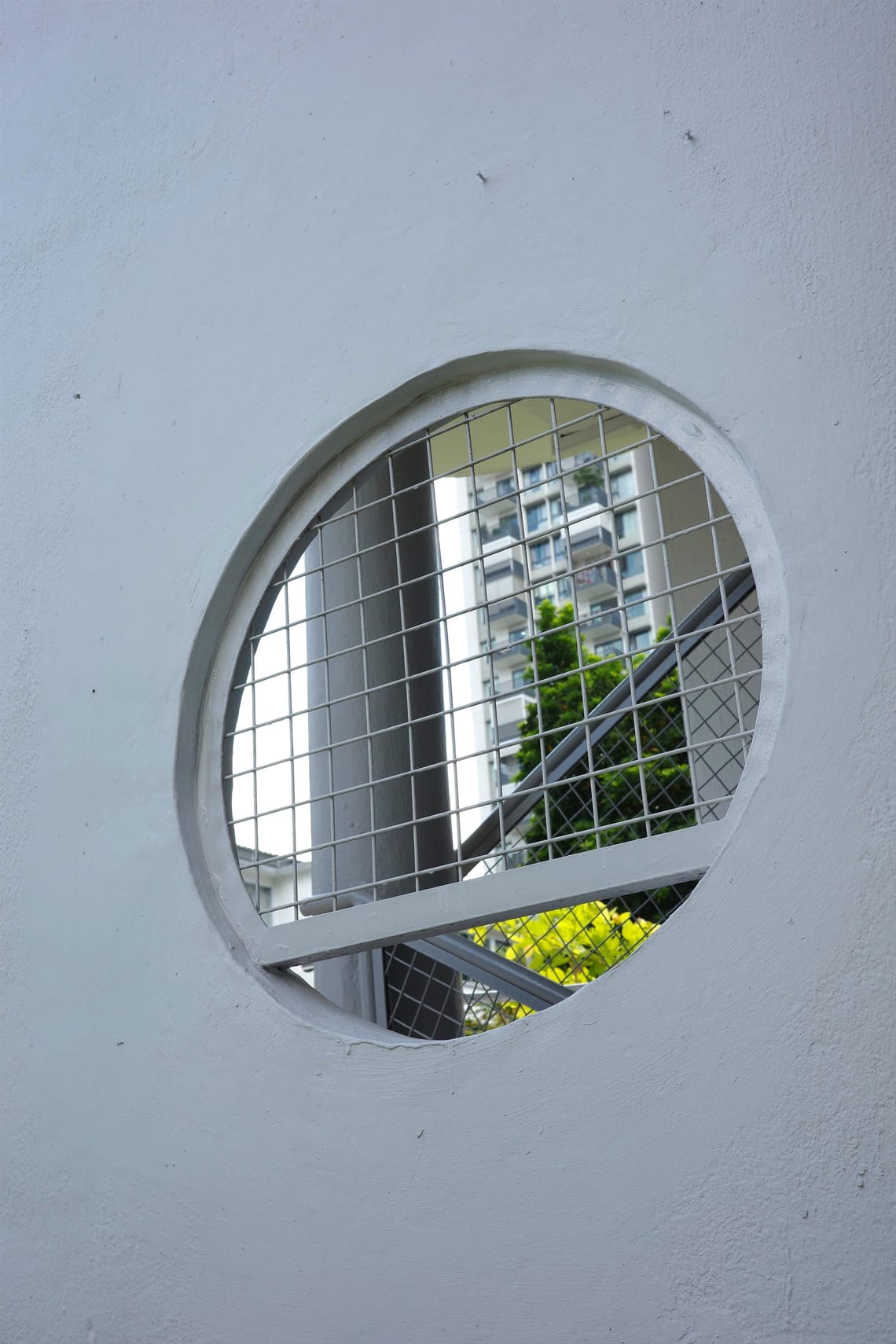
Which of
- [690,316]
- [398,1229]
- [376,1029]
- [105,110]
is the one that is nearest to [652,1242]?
[398,1229]

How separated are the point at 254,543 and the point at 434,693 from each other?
126cm

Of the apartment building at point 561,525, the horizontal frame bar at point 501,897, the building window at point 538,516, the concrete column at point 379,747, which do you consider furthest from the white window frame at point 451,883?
the building window at point 538,516

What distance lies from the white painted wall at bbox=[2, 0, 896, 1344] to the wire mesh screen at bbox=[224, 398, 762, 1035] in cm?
18

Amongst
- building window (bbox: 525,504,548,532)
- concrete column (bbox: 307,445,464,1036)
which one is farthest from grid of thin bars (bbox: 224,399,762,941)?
building window (bbox: 525,504,548,532)

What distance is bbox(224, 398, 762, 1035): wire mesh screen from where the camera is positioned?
2.14 meters

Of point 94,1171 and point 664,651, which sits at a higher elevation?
point 664,651

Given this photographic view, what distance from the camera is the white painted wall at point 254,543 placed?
1730 millimetres

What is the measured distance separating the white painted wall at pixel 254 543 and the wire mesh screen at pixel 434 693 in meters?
0.18

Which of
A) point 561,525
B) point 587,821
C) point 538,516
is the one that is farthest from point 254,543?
point 538,516

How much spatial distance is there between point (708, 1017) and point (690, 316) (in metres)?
1.14

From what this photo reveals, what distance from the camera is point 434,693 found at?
3.79m

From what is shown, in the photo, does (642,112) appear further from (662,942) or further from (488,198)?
(662,942)

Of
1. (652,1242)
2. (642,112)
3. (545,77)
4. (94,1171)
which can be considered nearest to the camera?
(652,1242)

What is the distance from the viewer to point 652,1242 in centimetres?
175
